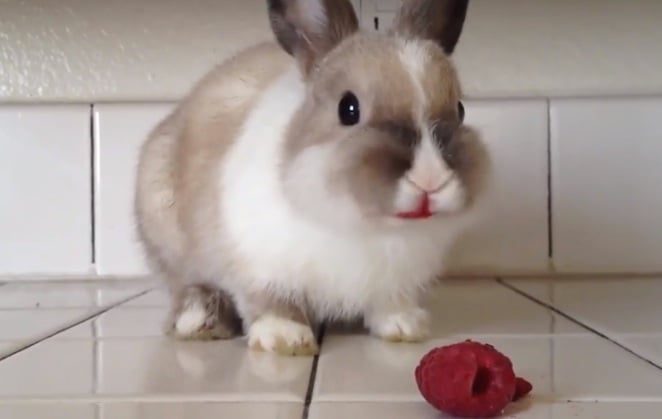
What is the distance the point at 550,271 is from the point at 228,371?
95cm

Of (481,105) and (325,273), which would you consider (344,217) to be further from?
(481,105)

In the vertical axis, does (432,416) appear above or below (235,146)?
below

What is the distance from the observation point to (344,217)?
109cm

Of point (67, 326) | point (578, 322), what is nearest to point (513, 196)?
point (578, 322)

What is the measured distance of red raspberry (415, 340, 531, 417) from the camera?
0.83 meters

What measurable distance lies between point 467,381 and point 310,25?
56cm

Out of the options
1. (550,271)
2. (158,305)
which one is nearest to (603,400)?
(158,305)

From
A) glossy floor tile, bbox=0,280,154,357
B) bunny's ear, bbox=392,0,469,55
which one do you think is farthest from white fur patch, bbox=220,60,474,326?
glossy floor tile, bbox=0,280,154,357

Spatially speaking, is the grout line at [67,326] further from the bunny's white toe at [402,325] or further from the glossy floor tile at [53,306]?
the bunny's white toe at [402,325]

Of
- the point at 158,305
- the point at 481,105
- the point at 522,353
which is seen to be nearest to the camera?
the point at 522,353

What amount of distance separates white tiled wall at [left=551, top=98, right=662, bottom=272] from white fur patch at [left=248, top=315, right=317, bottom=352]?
0.81 metres

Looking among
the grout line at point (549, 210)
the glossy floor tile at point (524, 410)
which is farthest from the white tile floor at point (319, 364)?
the grout line at point (549, 210)

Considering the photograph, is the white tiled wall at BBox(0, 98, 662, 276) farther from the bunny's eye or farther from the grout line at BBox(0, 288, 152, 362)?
the bunny's eye

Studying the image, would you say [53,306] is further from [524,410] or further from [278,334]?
[524,410]
